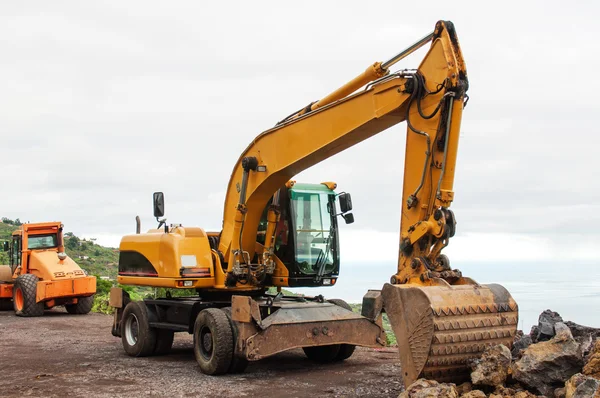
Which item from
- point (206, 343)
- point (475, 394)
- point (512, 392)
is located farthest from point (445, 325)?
point (206, 343)

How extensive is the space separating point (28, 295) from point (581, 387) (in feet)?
51.7

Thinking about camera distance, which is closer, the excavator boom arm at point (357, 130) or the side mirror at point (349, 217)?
the excavator boom arm at point (357, 130)

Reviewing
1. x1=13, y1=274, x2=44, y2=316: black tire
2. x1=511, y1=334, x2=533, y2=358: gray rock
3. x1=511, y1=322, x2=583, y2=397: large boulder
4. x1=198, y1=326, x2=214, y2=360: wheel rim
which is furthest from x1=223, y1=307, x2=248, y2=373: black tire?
x1=13, y1=274, x2=44, y2=316: black tire

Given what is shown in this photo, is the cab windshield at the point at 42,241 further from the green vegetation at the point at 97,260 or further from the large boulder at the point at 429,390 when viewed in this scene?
the large boulder at the point at 429,390

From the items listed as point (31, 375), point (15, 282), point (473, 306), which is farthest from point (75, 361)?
point (15, 282)

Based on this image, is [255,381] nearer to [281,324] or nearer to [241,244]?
[281,324]

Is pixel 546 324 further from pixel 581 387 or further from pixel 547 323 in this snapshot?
pixel 581 387

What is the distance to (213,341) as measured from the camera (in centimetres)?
957

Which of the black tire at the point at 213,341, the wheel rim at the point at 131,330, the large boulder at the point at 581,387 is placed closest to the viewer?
the large boulder at the point at 581,387

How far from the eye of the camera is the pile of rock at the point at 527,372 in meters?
6.42

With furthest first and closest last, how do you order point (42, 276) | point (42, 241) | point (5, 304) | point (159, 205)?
point (5, 304) → point (42, 241) → point (42, 276) → point (159, 205)

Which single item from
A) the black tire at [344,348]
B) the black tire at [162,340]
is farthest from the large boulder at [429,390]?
the black tire at [162,340]

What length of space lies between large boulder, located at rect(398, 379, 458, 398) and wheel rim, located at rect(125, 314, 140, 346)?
646 centimetres

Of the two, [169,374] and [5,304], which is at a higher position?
[5,304]
